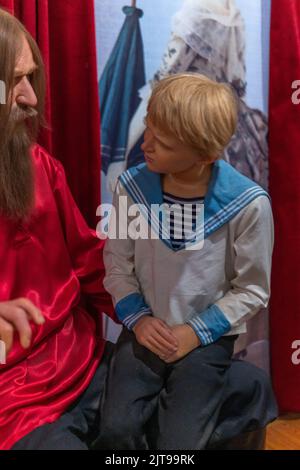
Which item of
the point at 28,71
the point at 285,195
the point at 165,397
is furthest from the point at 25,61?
the point at 285,195

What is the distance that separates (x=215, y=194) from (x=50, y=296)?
0.42m

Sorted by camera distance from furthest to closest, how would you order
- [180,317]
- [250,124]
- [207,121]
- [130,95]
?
[250,124] → [130,95] → [180,317] → [207,121]

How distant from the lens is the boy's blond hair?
0.98 meters

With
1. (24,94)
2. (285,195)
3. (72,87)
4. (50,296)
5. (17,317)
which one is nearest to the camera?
(17,317)

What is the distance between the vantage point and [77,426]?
3.50 feet

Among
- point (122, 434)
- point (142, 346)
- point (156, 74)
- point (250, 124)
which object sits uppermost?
point (156, 74)

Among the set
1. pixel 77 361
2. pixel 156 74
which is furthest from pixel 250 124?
pixel 77 361

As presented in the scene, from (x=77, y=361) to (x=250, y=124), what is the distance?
0.91 meters

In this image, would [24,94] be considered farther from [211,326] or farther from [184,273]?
[211,326]

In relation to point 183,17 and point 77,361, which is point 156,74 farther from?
point 77,361

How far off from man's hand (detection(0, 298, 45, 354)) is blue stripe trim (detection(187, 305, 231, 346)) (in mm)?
354

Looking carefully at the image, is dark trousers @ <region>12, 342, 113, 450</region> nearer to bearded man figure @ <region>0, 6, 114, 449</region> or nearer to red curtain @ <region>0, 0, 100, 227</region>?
bearded man figure @ <region>0, 6, 114, 449</region>

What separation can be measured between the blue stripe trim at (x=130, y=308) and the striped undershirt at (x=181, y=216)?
0.45ft

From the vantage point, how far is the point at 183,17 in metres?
1.56
